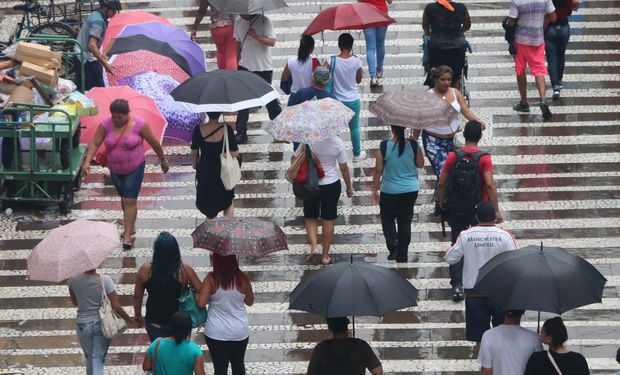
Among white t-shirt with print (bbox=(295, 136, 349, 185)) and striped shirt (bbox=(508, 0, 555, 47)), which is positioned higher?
striped shirt (bbox=(508, 0, 555, 47))

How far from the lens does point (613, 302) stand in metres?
14.2

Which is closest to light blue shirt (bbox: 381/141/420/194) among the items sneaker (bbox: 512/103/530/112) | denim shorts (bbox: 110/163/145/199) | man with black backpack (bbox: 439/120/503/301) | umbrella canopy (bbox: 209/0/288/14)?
man with black backpack (bbox: 439/120/503/301)

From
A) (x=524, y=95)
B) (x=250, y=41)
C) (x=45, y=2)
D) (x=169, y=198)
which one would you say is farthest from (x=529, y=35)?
(x=45, y=2)

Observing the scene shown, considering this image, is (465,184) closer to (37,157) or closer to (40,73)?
(37,157)

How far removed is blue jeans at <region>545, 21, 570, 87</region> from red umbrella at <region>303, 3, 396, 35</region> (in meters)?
2.63

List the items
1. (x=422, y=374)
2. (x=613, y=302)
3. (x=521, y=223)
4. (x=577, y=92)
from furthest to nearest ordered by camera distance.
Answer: (x=577, y=92)
(x=521, y=223)
(x=613, y=302)
(x=422, y=374)

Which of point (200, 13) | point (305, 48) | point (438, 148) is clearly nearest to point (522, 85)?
point (305, 48)

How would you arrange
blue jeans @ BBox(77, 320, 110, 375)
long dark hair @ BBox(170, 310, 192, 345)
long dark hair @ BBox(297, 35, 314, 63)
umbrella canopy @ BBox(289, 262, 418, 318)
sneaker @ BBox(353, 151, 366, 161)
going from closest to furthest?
long dark hair @ BBox(170, 310, 192, 345)
umbrella canopy @ BBox(289, 262, 418, 318)
blue jeans @ BBox(77, 320, 110, 375)
long dark hair @ BBox(297, 35, 314, 63)
sneaker @ BBox(353, 151, 366, 161)

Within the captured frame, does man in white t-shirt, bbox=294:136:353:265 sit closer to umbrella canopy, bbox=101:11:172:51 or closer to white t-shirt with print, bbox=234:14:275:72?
white t-shirt with print, bbox=234:14:275:72

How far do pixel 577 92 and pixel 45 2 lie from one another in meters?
8.09

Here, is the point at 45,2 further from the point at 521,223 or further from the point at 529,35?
the point at 521,223

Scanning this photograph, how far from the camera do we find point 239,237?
1162 centimetres

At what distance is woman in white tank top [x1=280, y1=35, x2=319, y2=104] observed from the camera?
16688 mm

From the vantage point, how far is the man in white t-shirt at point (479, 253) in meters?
12.2
